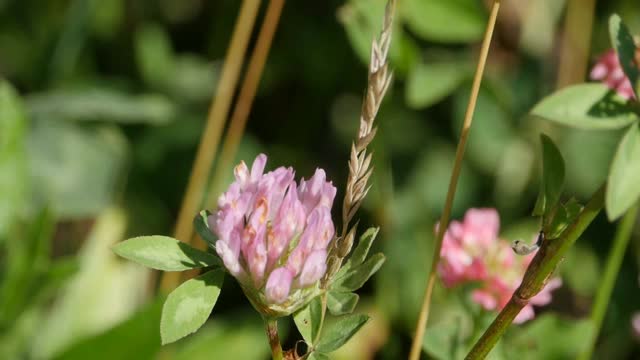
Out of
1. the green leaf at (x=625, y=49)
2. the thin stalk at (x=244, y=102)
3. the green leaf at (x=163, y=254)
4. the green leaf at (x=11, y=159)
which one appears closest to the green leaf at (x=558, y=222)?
the green leaf at (x=625, y=49)

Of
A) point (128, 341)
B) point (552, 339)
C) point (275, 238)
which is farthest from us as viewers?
point (128, 341)

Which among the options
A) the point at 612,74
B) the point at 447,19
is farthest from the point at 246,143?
the point at 612,74

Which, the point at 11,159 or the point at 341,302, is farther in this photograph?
the point at 11,159

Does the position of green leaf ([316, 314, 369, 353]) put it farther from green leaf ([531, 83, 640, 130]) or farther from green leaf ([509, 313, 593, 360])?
green leaf ([509, 313, 593, 360])

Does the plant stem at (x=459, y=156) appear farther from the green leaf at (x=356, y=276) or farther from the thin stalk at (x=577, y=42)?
the thin stalk at (x=577, y=42)

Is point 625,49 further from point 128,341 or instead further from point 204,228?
point 128,341

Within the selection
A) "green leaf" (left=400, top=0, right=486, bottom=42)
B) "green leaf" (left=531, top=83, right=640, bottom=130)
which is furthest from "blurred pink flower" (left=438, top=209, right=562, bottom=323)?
"green leaf" (left=400, top=0, right=486, bottom=42)

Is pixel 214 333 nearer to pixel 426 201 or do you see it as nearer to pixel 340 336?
pixel 426 201
